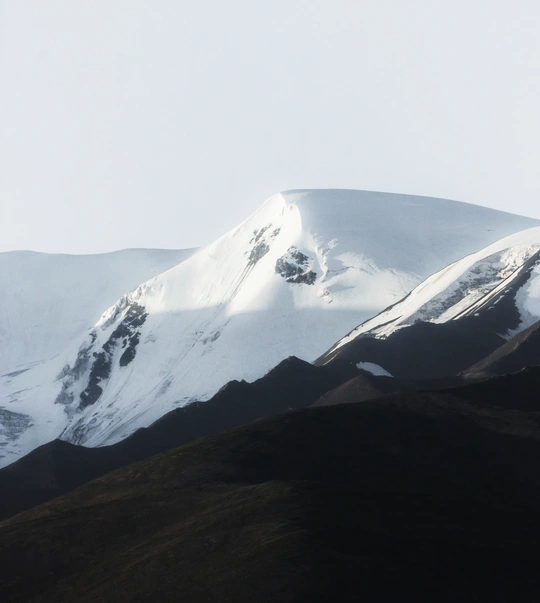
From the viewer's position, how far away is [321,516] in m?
39.7

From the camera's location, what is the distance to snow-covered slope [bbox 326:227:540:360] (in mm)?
112875

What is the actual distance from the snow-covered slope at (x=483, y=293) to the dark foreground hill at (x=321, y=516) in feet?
148

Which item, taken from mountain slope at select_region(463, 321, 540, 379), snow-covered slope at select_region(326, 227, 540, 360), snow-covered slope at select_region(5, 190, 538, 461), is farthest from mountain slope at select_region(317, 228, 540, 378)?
snow-covered slope at select_region(5, 190, 538, 461)

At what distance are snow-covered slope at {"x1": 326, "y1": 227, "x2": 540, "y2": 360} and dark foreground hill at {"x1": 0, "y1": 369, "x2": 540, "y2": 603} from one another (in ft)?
148

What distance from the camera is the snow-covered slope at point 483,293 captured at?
370 feet

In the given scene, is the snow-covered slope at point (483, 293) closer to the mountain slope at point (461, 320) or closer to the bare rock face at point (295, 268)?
the mountain slope at point (461, 320)

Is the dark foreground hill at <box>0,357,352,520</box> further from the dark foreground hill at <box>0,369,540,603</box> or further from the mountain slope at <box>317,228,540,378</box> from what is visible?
the dark foreground hill at <box>0,369,540,603</box>

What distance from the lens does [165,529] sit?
4459 centimetres

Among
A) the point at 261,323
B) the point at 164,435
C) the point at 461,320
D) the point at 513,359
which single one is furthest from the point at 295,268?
the point at 513,359

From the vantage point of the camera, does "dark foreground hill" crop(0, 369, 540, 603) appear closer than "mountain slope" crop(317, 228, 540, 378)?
Yes

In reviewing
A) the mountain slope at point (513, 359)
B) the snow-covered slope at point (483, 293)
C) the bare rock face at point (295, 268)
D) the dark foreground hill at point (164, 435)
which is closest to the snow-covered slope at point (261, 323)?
the bare rock face at point (295, 268)

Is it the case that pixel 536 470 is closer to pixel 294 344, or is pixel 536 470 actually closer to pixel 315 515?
pixel 315 515

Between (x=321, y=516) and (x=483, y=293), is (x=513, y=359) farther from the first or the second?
(x=321, y=516)

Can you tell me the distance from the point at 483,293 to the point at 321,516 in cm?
9389
